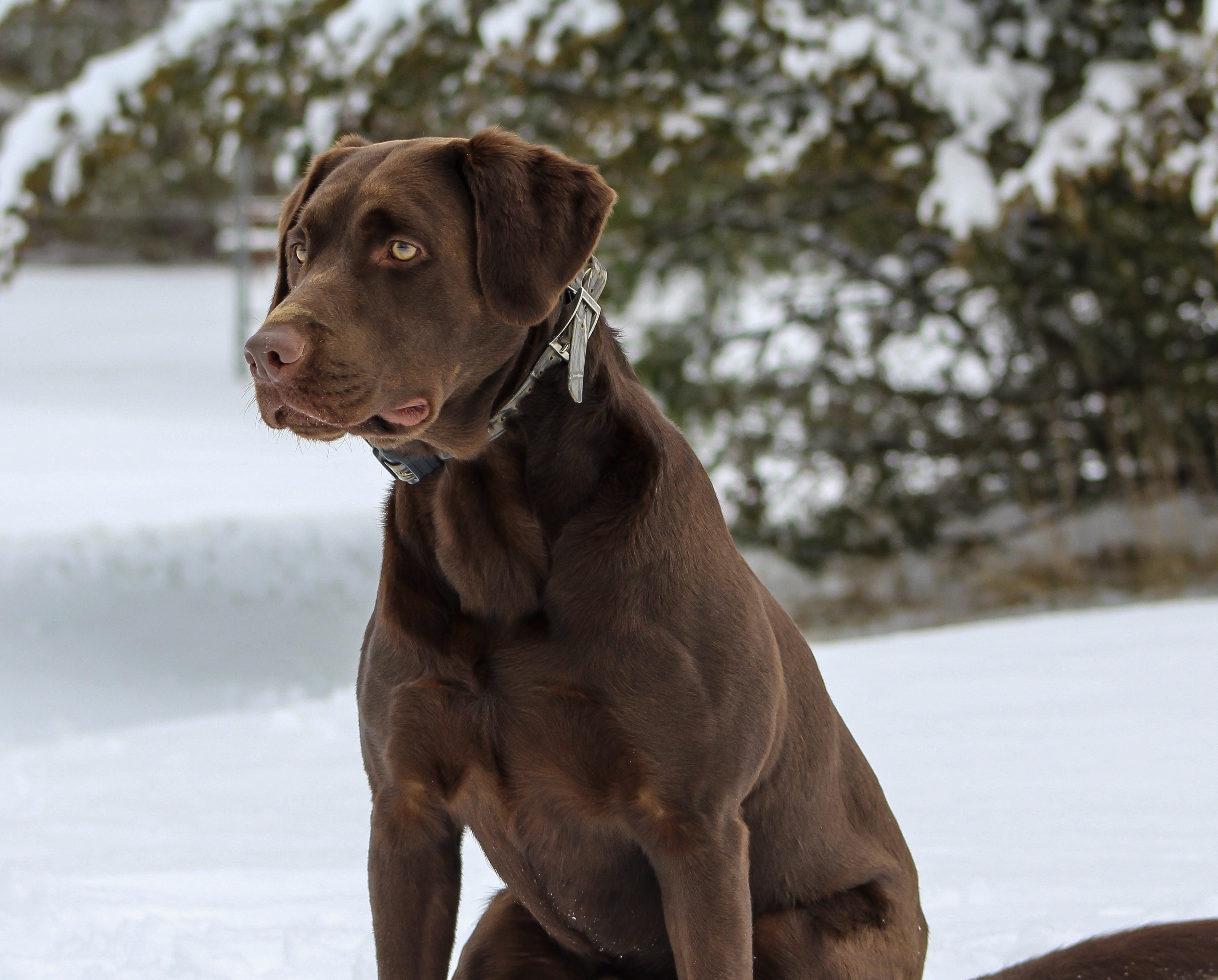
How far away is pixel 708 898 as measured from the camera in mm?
1729

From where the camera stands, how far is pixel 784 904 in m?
1.99

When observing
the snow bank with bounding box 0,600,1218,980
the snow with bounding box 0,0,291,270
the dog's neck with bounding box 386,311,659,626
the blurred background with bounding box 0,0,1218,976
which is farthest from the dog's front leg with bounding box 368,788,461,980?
the snow with bounding box 0,0,291,270

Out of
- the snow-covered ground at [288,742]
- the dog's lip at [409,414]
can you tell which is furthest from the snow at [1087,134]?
the dog's lip at [409,414]

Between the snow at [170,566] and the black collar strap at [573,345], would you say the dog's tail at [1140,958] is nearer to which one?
the black collar strap at [573,345]

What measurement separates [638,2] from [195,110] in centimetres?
268

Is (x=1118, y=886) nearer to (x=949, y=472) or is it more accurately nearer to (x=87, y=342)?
(x=949, y=472)

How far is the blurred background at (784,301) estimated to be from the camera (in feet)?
20.1

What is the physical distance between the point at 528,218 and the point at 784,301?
668cm

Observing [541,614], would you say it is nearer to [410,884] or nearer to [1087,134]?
[410,884]

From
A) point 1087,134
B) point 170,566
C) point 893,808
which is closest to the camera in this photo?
point 893,808

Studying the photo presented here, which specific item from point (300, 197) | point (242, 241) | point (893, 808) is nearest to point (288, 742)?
point (893, 808)

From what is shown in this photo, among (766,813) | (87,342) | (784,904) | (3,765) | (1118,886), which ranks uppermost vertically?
(766,813)

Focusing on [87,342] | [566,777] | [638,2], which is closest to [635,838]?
[566,777]

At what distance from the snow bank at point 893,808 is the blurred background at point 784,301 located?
0.46 metres
